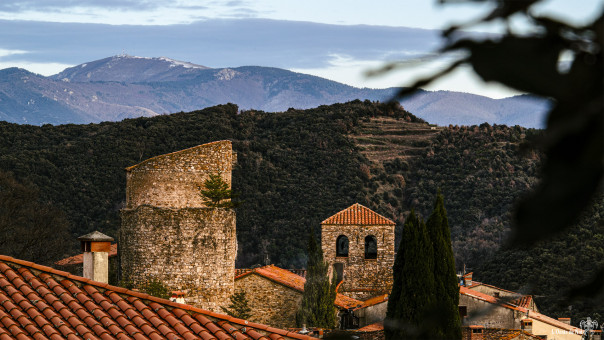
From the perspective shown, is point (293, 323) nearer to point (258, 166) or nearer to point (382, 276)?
point (382, 276)

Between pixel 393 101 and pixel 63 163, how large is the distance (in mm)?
42641

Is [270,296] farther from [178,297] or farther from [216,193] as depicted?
[178,297]

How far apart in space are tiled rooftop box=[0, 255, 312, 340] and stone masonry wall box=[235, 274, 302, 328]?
40.5 ft

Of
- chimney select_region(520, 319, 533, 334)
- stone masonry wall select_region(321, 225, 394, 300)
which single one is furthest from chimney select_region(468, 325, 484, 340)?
stone masonry wall select_region(321, 225, 394, 300)

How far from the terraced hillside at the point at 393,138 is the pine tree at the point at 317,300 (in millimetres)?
26315

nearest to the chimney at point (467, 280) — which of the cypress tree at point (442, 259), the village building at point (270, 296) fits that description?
the village building at point (270, 296)

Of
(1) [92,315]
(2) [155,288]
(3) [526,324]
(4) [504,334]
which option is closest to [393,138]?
(3) [526,324]

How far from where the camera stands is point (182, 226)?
15719mm

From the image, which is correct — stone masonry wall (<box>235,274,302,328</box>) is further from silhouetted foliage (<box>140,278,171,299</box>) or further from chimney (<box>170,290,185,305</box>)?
chimney (<box>170,290,185,305</box>)

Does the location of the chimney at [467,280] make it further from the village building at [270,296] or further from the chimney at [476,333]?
the chimney at [476,333]

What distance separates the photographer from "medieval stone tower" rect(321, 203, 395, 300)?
2447 centimetres

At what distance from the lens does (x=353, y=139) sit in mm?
48812

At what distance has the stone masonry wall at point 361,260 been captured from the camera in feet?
80.4

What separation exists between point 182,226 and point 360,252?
9551 millimetres
